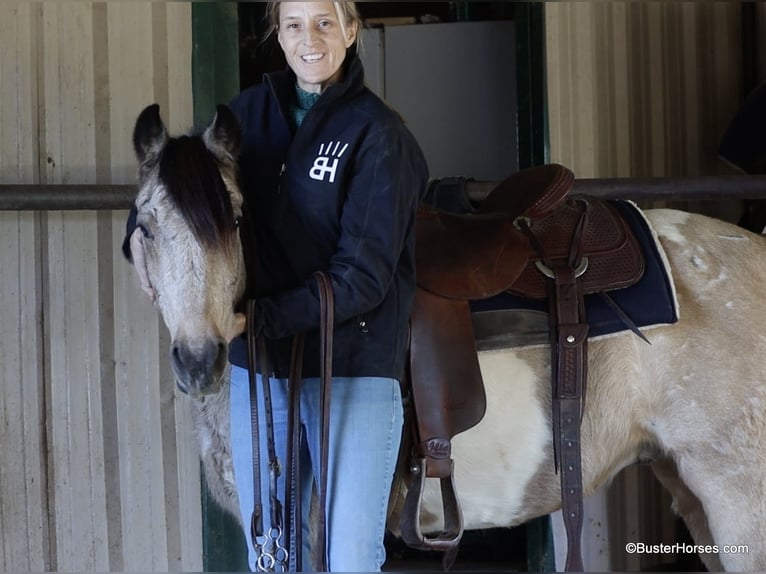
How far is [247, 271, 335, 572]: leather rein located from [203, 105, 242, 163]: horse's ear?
0.35 meters

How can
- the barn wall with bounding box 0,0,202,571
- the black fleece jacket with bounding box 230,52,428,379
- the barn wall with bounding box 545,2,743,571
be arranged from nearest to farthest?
the black fleece jacket with bounding box 230,52,428,379
the barn wall with bounding box 0,0,202,571
the barn wall with bounding box 545,2,743,571

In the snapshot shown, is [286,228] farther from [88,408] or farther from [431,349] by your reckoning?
[88,408]

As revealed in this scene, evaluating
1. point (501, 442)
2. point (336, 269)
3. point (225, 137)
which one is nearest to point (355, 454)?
point (336, 269)

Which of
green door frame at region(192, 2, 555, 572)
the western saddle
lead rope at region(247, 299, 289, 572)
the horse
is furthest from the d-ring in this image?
green door frame at region(192, 2, 555, 572)

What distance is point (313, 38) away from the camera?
187 centimetres

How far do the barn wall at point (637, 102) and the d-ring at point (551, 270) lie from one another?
4.11ft

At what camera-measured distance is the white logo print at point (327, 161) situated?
5.89 ft

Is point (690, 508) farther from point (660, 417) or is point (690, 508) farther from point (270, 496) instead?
point (270, 496)

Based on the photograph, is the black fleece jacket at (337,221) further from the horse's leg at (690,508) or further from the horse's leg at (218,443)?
the horse's leg at (690,508)

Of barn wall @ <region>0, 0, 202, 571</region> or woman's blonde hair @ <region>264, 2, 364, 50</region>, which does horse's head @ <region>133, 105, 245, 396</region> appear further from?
barn wall @ <region>0, 0, 202, 571</region>

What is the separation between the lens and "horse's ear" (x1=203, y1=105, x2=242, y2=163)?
1.86 meters

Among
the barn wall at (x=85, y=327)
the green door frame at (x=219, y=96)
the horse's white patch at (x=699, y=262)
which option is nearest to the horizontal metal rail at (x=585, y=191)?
the barn wall at (x=85, y=327)

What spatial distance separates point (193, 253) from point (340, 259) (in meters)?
0.30

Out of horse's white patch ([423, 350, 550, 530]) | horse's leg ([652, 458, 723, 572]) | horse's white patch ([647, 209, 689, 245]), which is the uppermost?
horse's white patch ([647, 209, 689, 245])
